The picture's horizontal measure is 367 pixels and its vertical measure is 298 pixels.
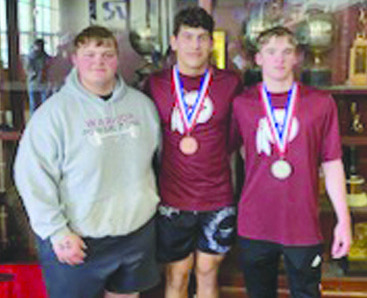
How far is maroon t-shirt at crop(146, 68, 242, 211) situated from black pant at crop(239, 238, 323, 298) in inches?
8.9

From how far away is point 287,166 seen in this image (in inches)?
78.1

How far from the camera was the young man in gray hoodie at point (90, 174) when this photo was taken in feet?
6.15

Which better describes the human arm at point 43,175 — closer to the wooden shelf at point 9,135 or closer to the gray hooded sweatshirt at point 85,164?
the gray hooded sweatshirt at point 85,164

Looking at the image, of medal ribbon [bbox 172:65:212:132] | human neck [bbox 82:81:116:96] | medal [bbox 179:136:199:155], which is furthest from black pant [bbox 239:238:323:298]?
human neck [bbox 82:81:116:96]

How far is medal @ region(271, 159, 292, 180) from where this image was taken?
1984 millimetres

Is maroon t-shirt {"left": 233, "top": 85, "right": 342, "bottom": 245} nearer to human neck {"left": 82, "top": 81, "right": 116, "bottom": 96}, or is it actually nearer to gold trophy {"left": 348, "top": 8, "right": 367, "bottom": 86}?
human neck {"left": 82, "top": 81, "right": 116, "bottom": 96}

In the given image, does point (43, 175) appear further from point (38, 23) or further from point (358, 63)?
point (358, 63)

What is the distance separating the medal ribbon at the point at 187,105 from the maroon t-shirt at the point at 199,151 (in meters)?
0.02

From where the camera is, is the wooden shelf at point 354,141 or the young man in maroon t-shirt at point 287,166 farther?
the wooden shelf at point 354,141

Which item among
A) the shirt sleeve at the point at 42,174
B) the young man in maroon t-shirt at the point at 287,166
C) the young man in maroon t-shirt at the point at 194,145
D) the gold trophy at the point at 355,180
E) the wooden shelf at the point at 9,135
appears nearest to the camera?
the shirt sleeve at the point at 42,174

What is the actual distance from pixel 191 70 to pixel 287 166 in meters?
0.51

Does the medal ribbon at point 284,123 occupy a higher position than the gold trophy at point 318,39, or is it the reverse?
the gold trophy at point 318,39

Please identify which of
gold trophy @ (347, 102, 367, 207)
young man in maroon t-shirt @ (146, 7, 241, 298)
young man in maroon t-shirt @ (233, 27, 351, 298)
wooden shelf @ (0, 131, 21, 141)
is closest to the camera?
young man in maroon t-shirt @ (233, 27, 351, 298)

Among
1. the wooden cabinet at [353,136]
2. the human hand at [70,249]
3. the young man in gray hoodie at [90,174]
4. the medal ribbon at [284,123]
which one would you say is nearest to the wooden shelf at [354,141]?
the wooden cabinet at [353,136]
